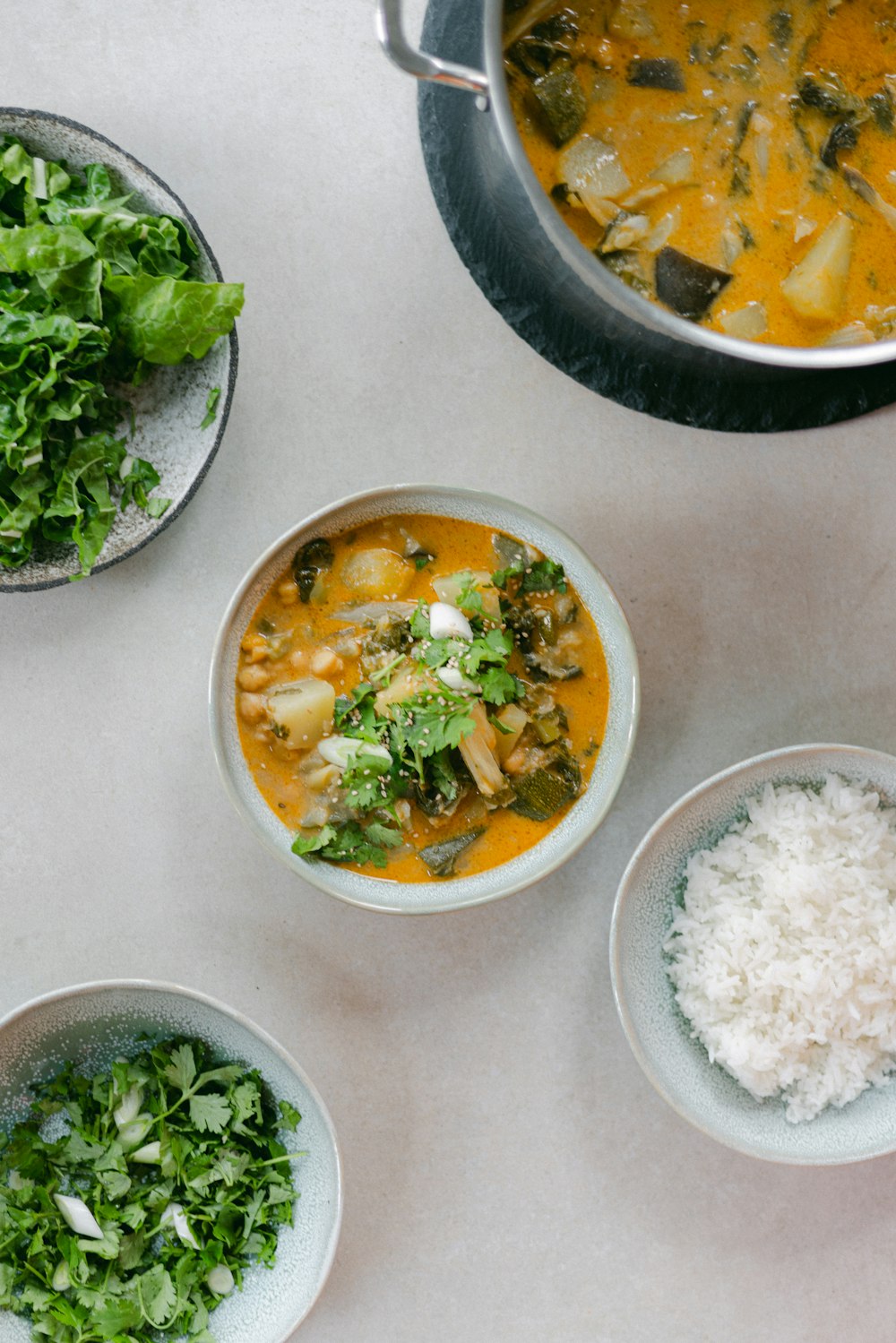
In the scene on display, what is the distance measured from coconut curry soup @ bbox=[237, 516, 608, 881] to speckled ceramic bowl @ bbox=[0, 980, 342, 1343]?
1.20 ft

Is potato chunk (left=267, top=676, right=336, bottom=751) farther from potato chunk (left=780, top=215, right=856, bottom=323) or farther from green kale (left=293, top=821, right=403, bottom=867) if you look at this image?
potato chunk (left=780, top=215, right=856, bottom=323)

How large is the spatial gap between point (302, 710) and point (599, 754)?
1.61ft

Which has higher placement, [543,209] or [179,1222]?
[543,209]

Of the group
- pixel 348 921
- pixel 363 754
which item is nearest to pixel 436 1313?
pixel 348 921

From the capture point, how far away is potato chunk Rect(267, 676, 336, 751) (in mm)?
1884

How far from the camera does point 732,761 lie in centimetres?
206

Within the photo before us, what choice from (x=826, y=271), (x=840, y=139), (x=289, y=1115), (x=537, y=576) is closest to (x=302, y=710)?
(x=537, y=576)

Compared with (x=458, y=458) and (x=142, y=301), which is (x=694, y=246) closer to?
(x=458, y=458)

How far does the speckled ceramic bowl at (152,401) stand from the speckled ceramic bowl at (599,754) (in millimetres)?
205

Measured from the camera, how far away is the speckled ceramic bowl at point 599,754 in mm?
1840

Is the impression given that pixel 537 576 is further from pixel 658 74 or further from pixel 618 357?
pixel 658 74

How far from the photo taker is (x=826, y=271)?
155cm

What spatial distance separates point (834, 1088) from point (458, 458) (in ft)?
4.07

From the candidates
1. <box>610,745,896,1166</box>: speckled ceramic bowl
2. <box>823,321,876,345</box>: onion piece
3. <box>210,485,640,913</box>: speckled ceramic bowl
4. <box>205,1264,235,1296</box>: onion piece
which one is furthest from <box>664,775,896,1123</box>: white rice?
<box>205,1264,235,1296</box>: onion piece
